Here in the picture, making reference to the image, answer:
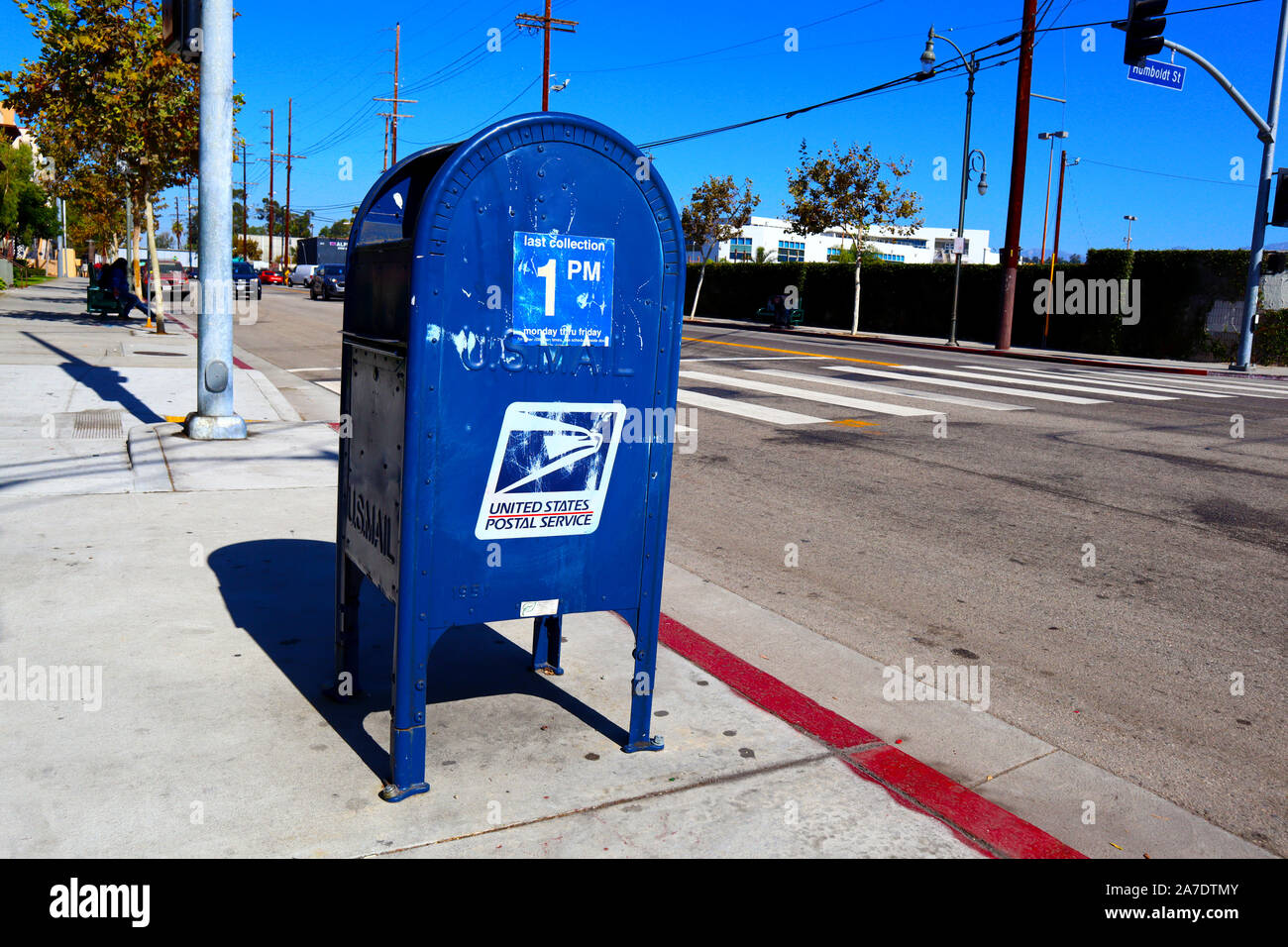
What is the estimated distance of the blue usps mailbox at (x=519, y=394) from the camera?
301 cm

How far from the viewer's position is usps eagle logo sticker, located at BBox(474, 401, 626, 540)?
3178 mm

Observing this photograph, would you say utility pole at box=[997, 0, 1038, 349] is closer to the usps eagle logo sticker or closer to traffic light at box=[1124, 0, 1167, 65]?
traffic light at box=[1124, 0, 1167, 65]

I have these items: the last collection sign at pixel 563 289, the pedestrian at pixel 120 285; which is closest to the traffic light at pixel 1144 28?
the last collection sign at pixel 563 289

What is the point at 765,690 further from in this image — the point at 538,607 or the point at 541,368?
the point at 541,368

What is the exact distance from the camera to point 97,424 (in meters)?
9.16

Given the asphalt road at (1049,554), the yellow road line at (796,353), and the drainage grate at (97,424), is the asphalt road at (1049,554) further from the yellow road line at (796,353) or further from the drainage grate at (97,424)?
the yellow road line at (796,353)

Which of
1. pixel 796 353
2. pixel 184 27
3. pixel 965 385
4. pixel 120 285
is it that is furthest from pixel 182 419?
pixel 120 285

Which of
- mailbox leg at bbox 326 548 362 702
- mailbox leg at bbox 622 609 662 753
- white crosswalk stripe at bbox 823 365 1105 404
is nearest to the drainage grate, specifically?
mailbox leg at bbox 326 548 362 702

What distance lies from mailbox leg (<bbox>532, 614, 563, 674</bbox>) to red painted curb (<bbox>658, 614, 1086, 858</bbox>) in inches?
23.8

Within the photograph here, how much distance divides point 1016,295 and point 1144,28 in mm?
16245

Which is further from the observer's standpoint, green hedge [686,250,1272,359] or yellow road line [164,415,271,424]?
green hedge [686,250,1272,359]
